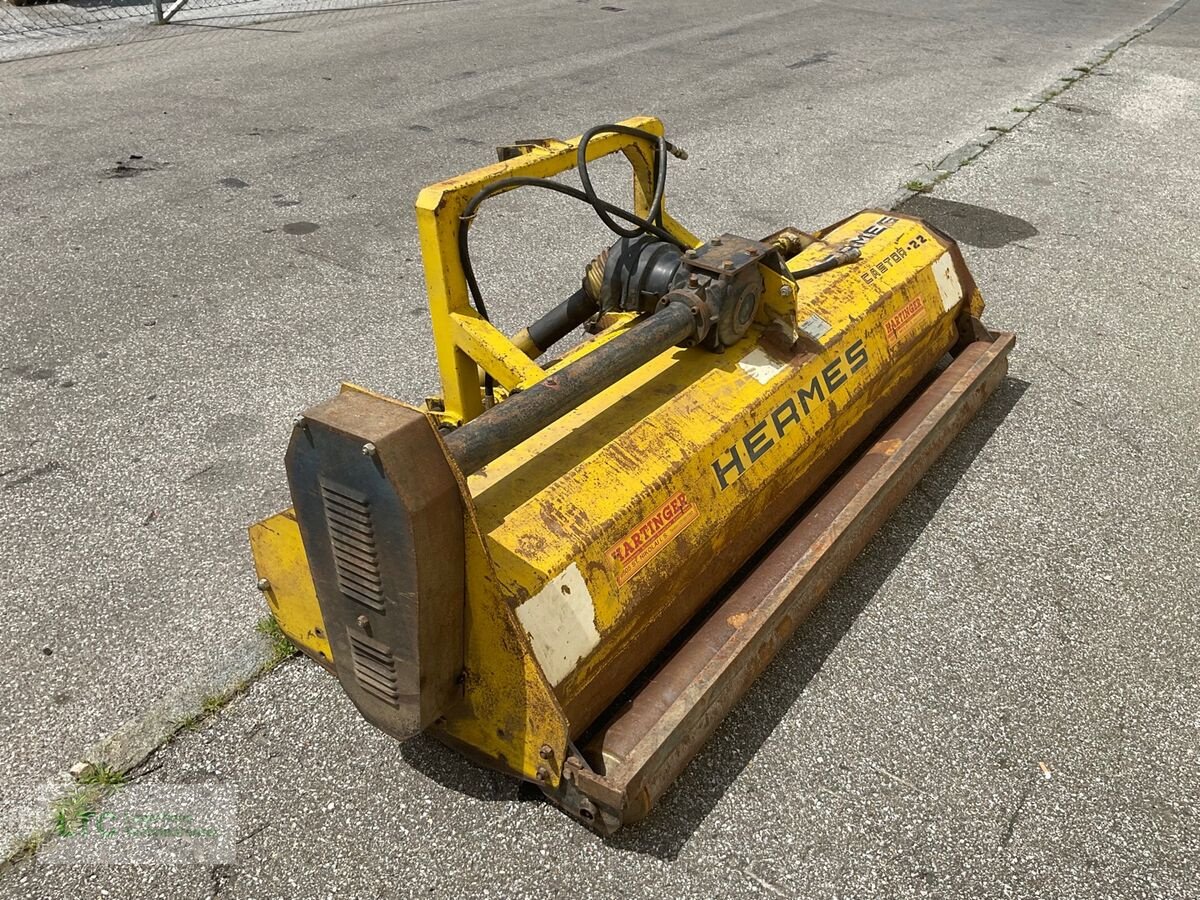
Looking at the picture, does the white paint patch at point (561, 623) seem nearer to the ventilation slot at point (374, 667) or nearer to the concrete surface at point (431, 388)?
the ventilation slot at point (374, 667)

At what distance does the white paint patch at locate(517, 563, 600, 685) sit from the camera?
1923 millimetres

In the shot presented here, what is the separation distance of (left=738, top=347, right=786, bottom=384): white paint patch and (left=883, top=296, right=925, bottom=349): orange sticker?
593 mm

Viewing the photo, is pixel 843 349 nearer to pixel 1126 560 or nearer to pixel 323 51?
pixel 1126 560

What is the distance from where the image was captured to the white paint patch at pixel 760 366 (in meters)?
2.66

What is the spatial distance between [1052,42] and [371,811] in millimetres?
12142

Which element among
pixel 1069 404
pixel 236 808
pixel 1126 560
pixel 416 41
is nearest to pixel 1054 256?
pixel 1069 404

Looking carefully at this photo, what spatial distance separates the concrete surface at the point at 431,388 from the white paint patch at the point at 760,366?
2.41 feet

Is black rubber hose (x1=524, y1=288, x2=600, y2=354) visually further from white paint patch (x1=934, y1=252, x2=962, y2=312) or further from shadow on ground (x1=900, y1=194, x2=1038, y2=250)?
shadow on ground (x1=900, y1=194, x2=1038, y2=250)

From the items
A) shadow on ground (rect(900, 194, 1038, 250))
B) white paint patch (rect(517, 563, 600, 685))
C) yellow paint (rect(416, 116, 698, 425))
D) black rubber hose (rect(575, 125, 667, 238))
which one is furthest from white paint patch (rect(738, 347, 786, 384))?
shadow on ground (rect(900, 194, 1038, 250))

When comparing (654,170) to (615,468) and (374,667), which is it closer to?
(615,468)

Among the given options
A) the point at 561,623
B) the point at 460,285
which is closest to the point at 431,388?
the point at 460,285

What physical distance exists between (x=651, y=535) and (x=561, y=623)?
0.34 m

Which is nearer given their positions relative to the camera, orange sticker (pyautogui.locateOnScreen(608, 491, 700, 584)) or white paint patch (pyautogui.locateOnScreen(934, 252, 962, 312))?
orange sticker (pyautogui.locateOnScreen(608, 491, 700, 584))

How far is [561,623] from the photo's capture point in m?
1.98
